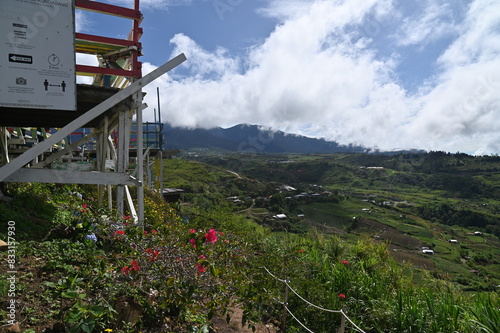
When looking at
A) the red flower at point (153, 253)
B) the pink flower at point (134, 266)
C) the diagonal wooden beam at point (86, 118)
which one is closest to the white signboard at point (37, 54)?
the diagonal wooden beam at point (86, 118)

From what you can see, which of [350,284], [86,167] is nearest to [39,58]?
[86,167]

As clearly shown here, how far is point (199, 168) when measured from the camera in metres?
88.2

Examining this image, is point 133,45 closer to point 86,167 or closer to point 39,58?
point 39,58

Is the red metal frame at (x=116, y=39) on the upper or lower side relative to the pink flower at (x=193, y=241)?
upper

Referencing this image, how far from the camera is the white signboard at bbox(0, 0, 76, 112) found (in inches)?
161

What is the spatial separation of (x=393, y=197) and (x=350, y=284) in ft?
452

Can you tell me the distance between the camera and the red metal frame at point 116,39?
487 centimetres

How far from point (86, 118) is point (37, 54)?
1.06 m

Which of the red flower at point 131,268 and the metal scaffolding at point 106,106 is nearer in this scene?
the red flower at point 131,268

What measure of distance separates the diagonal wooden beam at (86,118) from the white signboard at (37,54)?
0.28 meters

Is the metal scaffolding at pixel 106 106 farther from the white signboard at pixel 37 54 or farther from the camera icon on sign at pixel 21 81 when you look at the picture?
the camera icon on sign at pixel 21 81

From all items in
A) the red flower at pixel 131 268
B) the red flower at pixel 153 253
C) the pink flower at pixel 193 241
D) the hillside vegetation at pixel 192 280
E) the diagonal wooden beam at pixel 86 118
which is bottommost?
the hillside vegetation at pixel 192 280

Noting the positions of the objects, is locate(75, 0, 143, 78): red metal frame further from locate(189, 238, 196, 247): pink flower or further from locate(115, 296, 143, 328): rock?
locate(115, 296, 143, 328): rock

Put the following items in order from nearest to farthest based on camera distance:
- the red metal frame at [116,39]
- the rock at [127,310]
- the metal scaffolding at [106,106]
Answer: the rock at [127,310] → the metal scaffolding at [106,106] → the red metal frame at [116,39]
